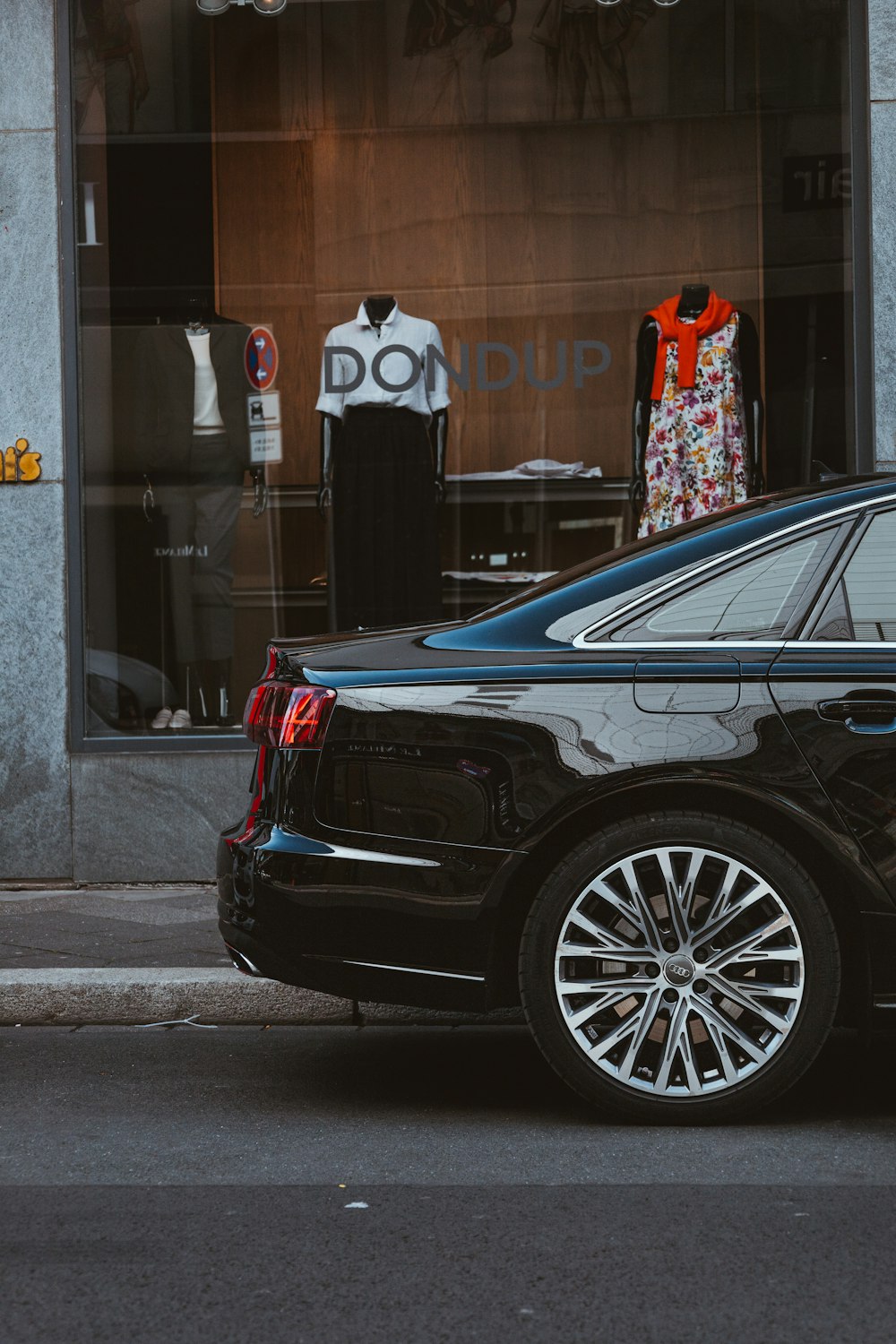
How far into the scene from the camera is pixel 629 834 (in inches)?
173

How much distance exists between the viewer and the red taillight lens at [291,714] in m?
4.55

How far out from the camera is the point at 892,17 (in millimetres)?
8227

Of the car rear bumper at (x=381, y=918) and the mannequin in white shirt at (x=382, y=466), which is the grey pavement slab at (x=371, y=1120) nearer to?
the car rear bumper at (x=381, y=918)

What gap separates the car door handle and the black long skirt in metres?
4.87

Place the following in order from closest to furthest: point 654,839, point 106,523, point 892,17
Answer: point 654,839 < point 892,17 < point 106,523

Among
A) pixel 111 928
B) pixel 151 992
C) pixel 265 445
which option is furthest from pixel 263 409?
pixel 151 992

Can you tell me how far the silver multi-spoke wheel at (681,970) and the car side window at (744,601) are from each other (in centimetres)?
58

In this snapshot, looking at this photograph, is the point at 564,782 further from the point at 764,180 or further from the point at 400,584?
the point at 764,180

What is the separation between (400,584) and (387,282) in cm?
164

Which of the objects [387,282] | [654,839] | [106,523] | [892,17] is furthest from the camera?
[387,282]

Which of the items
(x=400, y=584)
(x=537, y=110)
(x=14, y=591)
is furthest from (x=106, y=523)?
(x=537, y=110)

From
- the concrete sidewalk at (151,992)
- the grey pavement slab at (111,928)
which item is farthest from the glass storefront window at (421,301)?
the concrete sidewalk at (151,992)

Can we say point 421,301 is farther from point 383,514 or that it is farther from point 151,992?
point 151,992

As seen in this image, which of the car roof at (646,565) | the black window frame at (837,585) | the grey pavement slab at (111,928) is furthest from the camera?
the grey pavement slab at (111,928)
